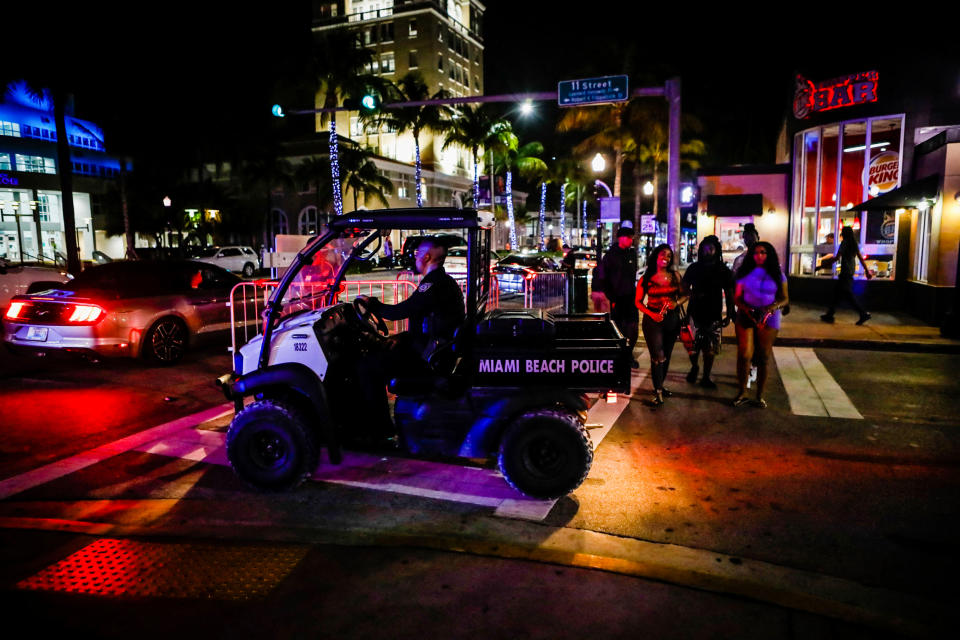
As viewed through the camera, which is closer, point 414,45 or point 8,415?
point 8,415

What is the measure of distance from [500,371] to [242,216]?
50190 mm

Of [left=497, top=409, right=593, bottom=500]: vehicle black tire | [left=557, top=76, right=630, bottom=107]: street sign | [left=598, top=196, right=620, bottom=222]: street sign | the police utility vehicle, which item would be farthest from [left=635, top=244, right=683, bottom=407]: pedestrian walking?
[left=598, top=196, right=620, bottom=222]: street sign

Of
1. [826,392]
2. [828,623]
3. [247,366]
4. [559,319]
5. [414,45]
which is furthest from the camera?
[414,45]

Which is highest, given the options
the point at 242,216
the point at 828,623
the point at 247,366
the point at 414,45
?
the point at 414,45

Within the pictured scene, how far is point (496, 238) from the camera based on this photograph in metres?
68.8

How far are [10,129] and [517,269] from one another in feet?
164

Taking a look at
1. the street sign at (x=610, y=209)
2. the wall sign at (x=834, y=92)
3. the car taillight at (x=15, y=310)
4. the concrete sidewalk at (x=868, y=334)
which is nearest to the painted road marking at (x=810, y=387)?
the concrete sidewalk at (x=868, y=334)

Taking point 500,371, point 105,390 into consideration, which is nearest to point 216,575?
point 500,371

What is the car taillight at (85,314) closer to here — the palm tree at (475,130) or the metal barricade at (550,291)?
the metal barricade at (550,291)

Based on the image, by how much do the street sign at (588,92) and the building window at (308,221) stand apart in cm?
3835

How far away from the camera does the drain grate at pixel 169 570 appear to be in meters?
3.54

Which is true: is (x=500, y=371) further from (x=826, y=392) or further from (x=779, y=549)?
(x=826, y=392)

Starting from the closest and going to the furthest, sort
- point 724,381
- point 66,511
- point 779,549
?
point 779,549 → point 66,511 → point 724,381

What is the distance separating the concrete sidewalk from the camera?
11.0 m
